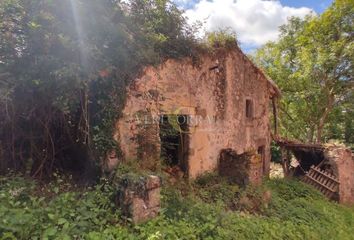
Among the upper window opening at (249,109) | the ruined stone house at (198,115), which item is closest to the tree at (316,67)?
the ruined stone house at (198,115)

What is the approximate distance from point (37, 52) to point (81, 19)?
0.99m

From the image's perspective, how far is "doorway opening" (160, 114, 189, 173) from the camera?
25.1 ft

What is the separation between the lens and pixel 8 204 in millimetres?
4340

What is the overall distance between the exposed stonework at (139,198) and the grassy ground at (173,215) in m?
0.15

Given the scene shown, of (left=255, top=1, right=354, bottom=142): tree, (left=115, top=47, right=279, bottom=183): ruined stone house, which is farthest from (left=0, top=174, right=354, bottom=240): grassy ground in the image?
(left=255, top=1, right=354, bottom=142): tree

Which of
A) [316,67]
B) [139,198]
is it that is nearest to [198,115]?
[139,198]

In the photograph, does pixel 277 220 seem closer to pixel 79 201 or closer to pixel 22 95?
pixel 79 201

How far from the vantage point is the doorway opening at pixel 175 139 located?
302 inches

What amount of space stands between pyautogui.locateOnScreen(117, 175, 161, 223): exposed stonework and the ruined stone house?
152 centimetres

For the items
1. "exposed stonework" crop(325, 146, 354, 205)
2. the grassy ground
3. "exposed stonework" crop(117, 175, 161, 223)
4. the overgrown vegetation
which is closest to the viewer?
the grassy ground

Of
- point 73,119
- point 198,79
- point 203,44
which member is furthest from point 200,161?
point 73,119

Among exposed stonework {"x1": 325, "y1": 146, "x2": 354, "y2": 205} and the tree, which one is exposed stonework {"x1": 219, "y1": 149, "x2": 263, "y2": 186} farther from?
the tree

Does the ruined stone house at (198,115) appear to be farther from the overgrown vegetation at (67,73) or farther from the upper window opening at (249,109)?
the overgrown vegetation at (67,73)

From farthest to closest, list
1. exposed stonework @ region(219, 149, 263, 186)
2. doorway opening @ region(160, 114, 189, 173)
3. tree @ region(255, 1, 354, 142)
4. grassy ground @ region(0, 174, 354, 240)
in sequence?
tree @ region(255, 1, 354, 142) < exposed stonework @ region(219, 149, 263, 186) < doorway opening @ region(160, 114, 189, 173) < grassy ground @ region(0, 174, 354, 240)
